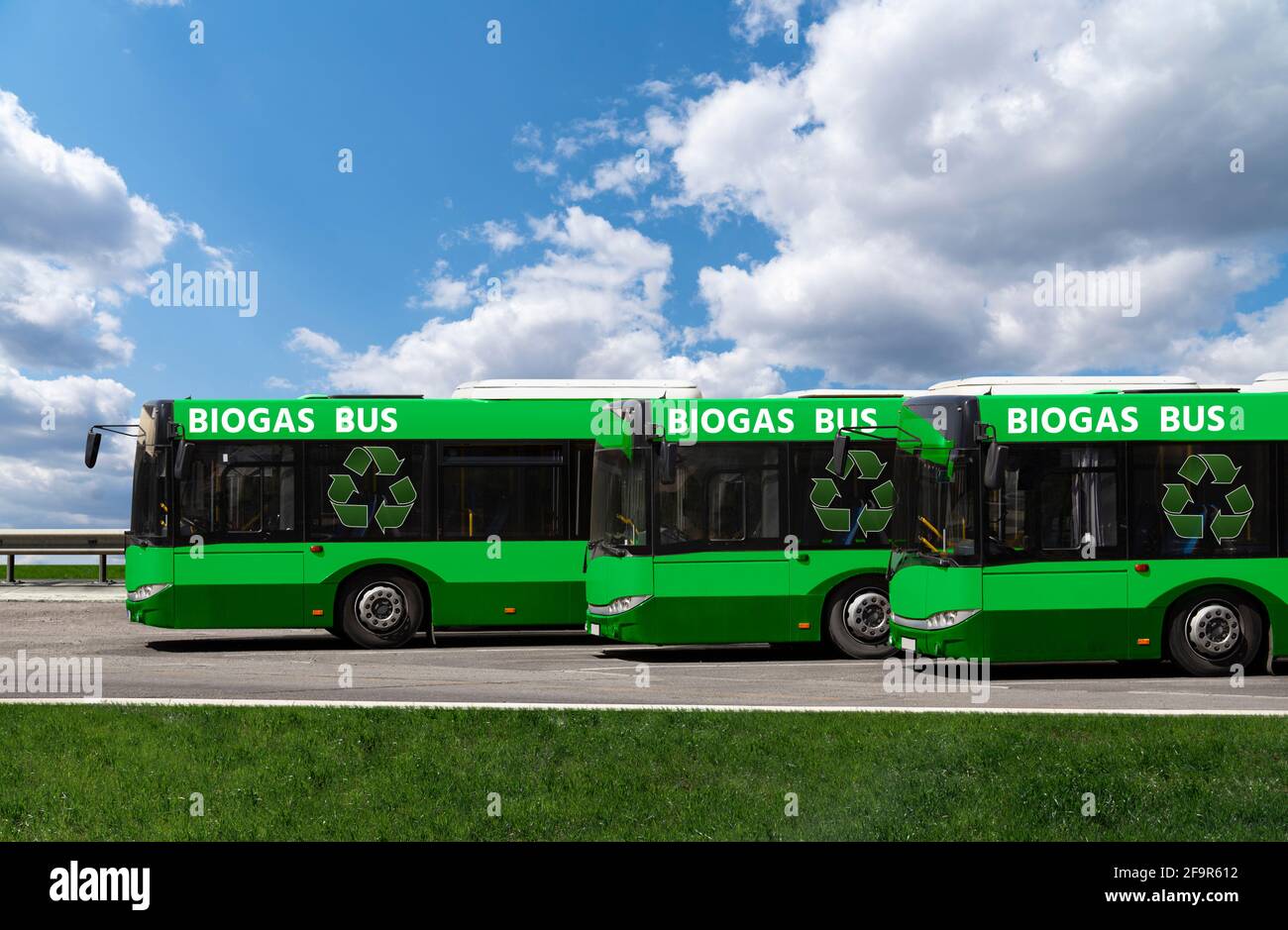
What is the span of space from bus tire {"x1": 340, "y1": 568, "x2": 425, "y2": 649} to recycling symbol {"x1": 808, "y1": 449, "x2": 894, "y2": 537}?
16.8ft

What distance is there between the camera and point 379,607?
17.2 metres

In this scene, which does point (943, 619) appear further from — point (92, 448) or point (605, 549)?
point (92, 448)

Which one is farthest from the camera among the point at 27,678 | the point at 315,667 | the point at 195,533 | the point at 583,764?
the point at 195,533

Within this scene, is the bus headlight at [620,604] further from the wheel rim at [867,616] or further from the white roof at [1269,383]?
the white roof at [1269,383]

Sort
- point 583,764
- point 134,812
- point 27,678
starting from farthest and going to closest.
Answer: point 27,678 < point 583,764 < point 134,812

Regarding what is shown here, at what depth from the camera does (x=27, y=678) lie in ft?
45.4

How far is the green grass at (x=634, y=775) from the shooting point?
8.16m

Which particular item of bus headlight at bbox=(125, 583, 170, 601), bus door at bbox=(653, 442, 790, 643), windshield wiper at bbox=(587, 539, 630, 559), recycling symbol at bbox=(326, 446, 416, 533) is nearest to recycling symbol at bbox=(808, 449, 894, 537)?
bus door at bbox=(653, 442, 790, 643)

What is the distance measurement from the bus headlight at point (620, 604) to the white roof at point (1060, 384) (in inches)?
167

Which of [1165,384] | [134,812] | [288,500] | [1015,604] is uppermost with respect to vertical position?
[1165,384]

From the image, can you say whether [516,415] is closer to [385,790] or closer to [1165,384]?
[1165,384]
